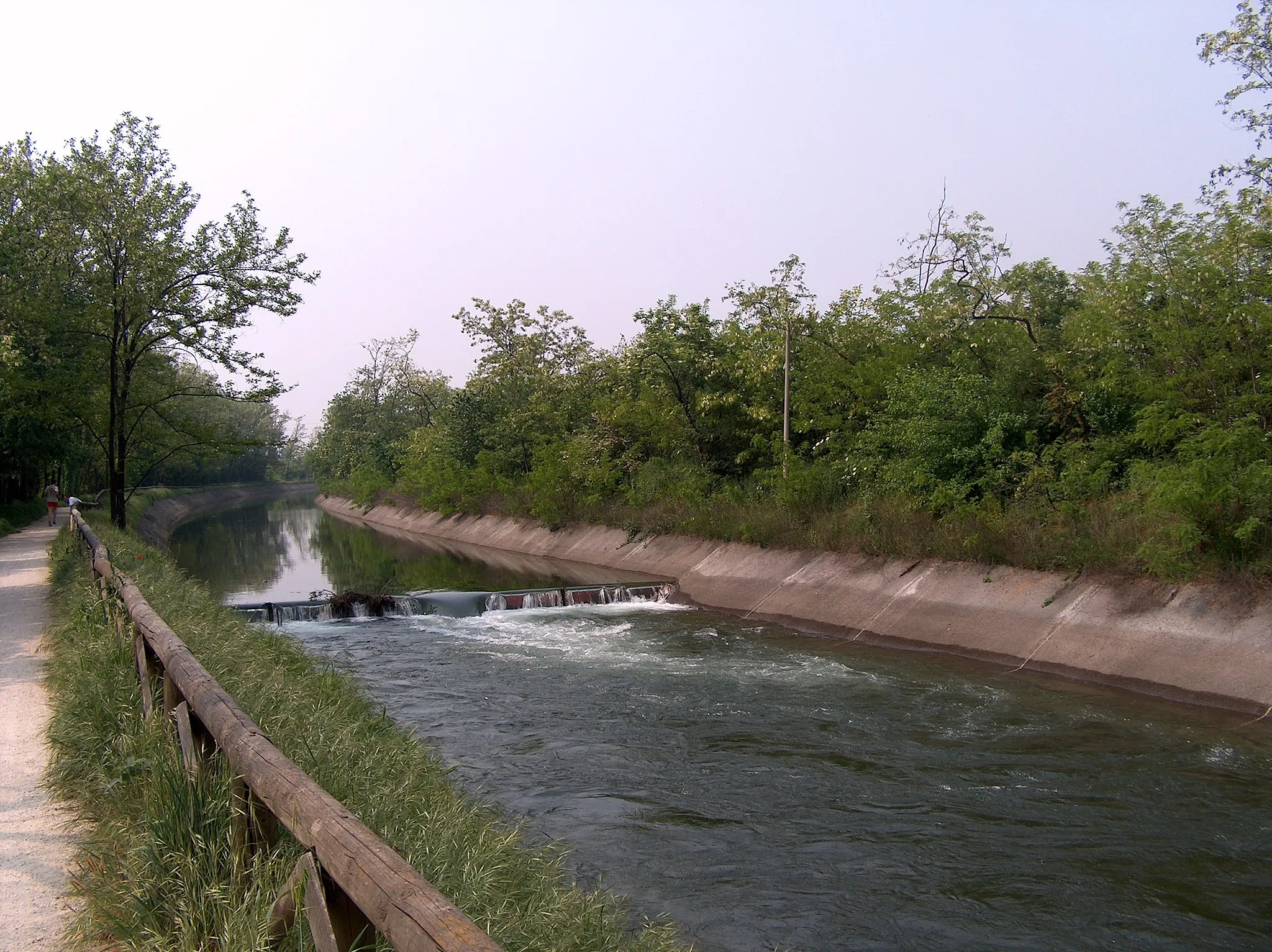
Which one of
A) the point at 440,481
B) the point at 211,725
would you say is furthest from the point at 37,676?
the point at 440,481

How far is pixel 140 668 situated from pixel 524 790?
380cm

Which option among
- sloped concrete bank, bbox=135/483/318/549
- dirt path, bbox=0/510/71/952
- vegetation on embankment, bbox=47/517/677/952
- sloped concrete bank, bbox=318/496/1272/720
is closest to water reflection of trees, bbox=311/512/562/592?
sloped concrete bank, bbox=318/496/1272/720

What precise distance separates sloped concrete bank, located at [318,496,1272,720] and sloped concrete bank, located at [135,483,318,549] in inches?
850

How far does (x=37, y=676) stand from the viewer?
10.4 metres

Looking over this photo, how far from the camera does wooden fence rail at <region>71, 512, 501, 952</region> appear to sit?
307cm

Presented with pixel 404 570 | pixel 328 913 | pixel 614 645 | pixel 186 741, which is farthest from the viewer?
pixel 404 570

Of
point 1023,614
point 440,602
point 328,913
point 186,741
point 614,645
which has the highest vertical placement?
point 186,741

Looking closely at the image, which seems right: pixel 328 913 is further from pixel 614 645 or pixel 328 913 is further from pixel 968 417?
pixel 968 417

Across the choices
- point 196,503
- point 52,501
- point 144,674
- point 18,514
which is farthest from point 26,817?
point 196,503

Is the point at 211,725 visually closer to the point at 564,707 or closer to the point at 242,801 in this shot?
the point at 242,801

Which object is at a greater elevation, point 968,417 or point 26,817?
point 968,417

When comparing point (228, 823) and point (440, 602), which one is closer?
point (228, 823)

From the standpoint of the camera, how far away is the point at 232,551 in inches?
1743

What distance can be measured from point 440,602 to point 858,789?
1513cm
